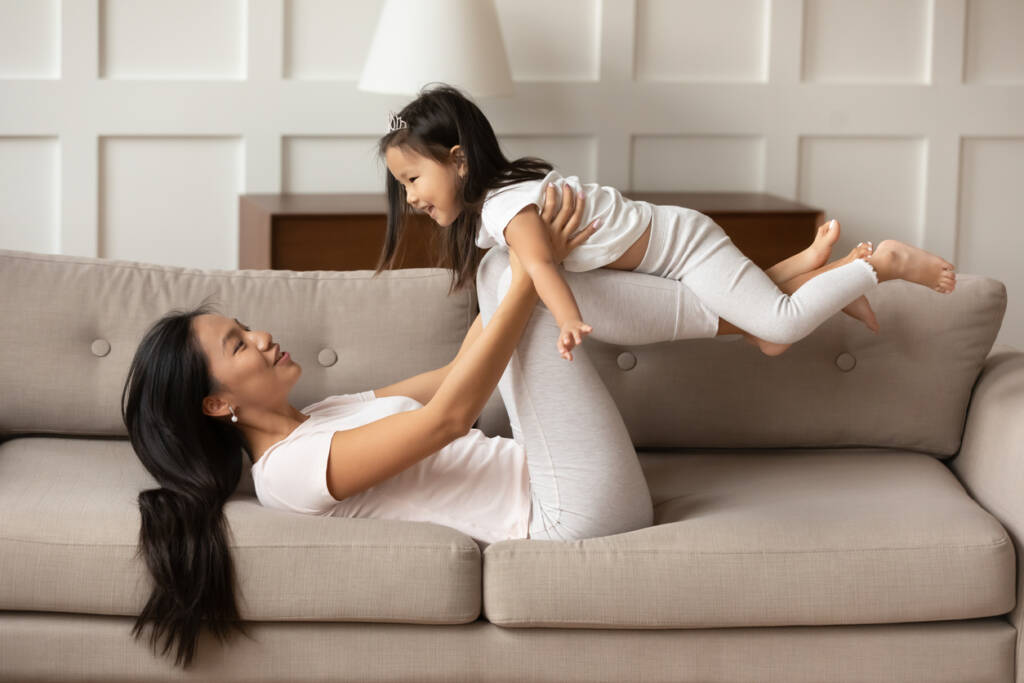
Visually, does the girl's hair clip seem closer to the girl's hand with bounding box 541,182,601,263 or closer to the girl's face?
the girl's face

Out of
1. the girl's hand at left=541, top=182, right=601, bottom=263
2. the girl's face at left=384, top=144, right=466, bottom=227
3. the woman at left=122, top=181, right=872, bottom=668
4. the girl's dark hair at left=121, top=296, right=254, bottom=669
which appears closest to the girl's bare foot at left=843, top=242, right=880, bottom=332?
the woman at left=122, top=181, right=872, bottom=668

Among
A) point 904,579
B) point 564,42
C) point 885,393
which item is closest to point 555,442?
point 904,579

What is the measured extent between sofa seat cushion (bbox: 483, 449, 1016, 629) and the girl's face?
0.60m

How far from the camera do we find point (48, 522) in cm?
184

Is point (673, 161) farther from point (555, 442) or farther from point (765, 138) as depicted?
point (555, 442)

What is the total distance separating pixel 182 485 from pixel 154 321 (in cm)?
49

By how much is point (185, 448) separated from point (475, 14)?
185 cm

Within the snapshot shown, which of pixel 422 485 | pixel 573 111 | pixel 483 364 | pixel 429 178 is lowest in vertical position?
pixel 422 485

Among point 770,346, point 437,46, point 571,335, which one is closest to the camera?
point 571,335

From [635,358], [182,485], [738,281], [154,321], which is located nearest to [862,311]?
[738,281]

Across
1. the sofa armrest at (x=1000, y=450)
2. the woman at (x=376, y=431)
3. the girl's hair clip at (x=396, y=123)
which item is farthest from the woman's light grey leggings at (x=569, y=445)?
the sofa armrest at (x=1000, y=450)

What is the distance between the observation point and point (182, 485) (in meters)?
1.93

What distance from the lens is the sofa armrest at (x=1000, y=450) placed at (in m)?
1.95

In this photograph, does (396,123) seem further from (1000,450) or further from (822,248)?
(1000,450)
